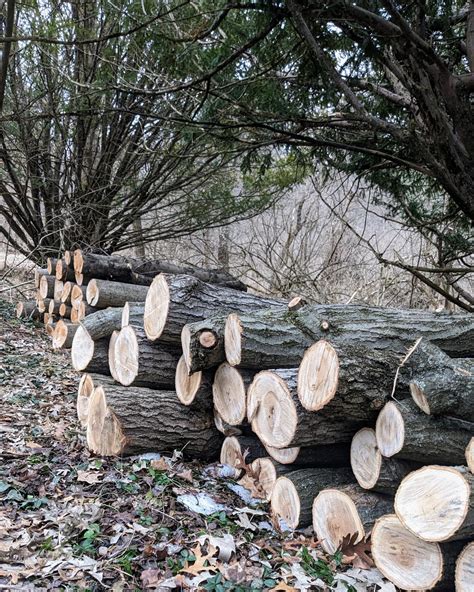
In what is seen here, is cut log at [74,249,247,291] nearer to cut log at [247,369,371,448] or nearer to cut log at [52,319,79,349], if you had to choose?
cut log at [52,319,79,349]

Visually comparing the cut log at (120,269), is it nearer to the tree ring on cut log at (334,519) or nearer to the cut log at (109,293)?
the cut log at (109,293)

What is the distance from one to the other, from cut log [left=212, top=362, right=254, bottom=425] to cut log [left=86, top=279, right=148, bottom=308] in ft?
10.2

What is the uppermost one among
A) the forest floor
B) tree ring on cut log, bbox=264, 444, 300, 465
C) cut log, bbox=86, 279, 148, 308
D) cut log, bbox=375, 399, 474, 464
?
cut log, bbox=86, 279, 148, 308

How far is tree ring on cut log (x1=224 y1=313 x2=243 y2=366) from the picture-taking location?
297 centimetres

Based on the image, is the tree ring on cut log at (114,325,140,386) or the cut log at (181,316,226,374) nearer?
the cut log at (181,316,226,374)

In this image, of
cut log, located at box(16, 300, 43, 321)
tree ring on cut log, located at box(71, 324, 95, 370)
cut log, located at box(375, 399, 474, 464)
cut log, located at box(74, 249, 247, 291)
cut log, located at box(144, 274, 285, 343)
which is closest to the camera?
cut log, located at box(375, 399, 474, 464)

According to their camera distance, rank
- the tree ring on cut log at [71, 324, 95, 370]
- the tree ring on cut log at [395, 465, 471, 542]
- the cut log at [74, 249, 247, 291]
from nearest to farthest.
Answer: the tree ring on cut log at [395, 465, 471, 542]
the tree ring on cut log at [71, 324, 95, 370]
the cut log at [74, 249, 247, 291]

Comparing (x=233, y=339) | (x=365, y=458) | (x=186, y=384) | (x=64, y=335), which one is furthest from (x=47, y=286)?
(x=365, y=458)

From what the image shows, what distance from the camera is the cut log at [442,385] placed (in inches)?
93.0

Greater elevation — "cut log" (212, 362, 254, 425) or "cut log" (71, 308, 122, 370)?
"cut log" (71, 308, 122, 370)

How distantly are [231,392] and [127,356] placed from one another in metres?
0.93

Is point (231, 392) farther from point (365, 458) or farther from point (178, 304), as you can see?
point (365, 458)

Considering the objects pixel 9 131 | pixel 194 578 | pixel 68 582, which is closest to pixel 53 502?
pixel 68 582

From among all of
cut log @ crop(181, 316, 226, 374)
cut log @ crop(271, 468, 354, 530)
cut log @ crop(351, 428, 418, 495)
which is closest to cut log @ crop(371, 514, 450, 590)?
cut log @ crop(351, 428, 418, 495)
